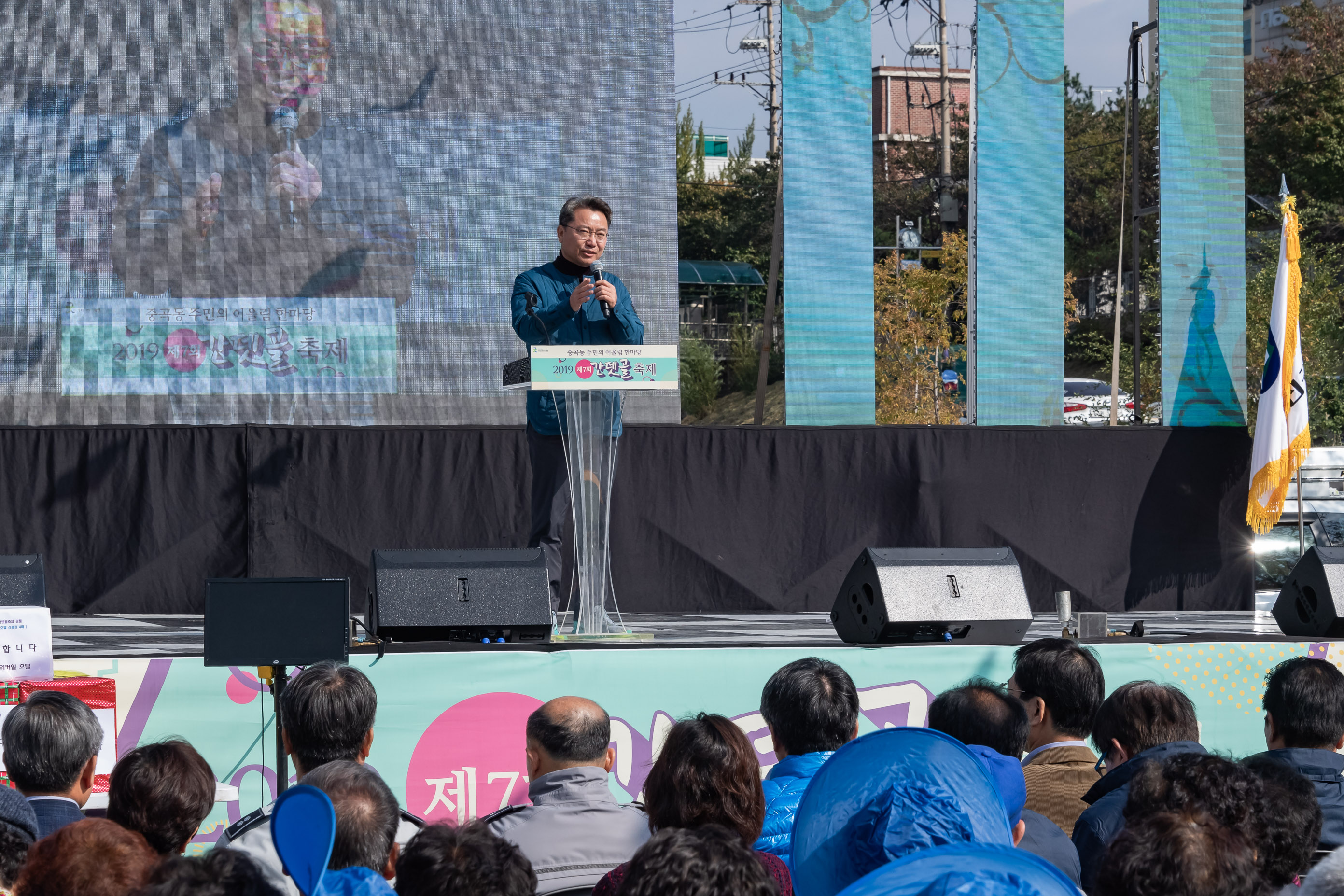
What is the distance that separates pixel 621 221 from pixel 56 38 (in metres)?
3.63

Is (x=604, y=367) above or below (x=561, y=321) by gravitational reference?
below

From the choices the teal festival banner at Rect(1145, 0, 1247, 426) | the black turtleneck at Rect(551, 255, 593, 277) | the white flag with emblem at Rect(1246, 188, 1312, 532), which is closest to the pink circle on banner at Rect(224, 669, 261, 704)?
the black turtleneck at Rect(551, 255, 593, 277)

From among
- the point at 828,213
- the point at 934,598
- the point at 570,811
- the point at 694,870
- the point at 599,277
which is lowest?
the point at 570,811

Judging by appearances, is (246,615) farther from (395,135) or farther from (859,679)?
(395,135)

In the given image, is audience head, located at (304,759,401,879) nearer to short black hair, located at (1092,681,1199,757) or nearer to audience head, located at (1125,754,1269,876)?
audience head, located at (1125,754,1269,876)

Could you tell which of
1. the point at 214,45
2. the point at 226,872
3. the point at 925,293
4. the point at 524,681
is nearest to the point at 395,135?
the point at 214,45

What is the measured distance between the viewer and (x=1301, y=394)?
7762mm

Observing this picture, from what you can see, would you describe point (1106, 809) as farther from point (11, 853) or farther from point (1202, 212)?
point (1202, 212)

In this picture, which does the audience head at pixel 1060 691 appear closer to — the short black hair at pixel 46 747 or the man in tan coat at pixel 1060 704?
the man in tan coat at pixel 1060 704

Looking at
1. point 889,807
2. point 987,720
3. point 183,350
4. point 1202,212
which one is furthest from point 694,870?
point 1202,212

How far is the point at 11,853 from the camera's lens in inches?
79.4

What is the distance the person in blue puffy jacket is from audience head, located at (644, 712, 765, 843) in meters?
0.44

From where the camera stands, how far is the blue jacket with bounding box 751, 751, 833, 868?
2340 millimetres

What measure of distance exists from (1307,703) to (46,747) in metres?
2.53
